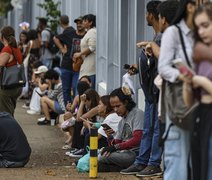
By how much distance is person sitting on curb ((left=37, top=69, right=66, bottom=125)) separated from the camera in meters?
18.9

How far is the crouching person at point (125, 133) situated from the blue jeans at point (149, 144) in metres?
0.46

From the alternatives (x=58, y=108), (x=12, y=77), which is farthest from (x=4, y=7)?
(x=12, y=77)

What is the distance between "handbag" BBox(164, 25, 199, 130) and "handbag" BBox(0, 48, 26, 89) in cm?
802

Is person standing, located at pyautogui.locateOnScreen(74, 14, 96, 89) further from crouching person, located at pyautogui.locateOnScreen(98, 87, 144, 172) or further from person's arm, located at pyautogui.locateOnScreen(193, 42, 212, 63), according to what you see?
person's arm, located at pyautogui.locateOnScreen(193, 42, 212, 63)

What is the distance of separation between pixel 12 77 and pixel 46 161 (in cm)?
204

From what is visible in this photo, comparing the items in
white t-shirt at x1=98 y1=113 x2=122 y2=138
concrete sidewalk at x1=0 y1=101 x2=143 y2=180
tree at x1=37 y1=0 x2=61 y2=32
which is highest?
tree at x1=37 y1=0 x2=61 y2=32

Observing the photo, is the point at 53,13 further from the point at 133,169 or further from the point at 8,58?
the point at 133,169

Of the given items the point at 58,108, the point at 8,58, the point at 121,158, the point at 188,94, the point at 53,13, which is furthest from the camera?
the point at 53,13

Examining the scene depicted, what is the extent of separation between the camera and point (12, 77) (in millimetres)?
15445

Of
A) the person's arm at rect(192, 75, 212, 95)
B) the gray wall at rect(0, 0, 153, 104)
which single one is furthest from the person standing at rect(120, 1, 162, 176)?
the person's arm at rect(192, 75, 212, 95)

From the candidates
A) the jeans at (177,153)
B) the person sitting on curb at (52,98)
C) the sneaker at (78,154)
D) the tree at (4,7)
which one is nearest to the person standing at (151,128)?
the jeans at (177,153)

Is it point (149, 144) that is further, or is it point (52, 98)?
point (52, 98)

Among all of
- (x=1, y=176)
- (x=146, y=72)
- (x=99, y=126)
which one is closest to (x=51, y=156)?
(x=99, y=126)

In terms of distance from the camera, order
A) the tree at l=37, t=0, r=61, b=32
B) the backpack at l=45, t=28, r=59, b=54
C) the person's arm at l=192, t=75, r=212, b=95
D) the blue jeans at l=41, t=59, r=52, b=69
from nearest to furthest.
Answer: the person's arm at l=192, t=75, r=212, b=95 < the blue jeans at l=41, t=59, r=52, b=69 < the backpack at l=45, t=28, r=59, b=54 < the tree at l=37, t=0, r=61, b=32
